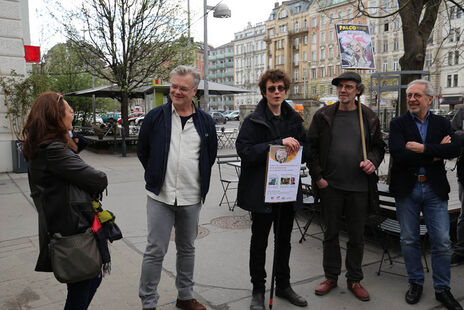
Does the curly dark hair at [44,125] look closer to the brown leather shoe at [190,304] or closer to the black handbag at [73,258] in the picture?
the black handbag at [73,258]

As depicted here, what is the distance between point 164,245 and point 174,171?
1.88 ft

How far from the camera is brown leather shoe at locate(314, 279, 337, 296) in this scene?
3471 mm

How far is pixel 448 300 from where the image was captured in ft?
10.5

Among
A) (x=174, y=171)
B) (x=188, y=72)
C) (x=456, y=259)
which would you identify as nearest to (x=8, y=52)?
(x=188, y=72)

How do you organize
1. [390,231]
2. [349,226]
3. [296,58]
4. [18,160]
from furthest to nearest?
1. [296,58]
2. [18,160]
3. [390,231]
4. [349,226]

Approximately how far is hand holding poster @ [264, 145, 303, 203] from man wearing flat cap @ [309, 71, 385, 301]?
1.25ft

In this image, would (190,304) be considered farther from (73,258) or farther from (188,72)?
(188,72)

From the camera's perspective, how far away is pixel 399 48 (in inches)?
2343

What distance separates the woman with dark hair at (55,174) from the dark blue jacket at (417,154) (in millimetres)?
2491

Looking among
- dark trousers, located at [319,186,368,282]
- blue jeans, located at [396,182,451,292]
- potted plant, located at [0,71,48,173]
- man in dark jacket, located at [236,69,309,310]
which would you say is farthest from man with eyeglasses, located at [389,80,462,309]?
potted plant, located at [0,71,48,173]

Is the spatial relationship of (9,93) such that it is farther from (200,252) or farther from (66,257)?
(66,257)

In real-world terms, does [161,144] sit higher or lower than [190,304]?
higher

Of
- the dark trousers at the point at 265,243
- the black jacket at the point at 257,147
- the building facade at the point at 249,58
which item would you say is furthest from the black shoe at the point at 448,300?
the building facade at the point at 249,58

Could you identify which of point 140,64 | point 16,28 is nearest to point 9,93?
point 16,28
